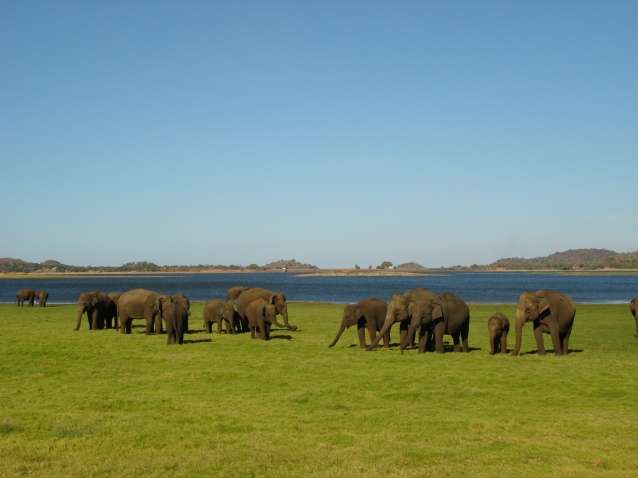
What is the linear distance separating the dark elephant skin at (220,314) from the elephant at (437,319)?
11.8m

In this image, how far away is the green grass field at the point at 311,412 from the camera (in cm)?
1220

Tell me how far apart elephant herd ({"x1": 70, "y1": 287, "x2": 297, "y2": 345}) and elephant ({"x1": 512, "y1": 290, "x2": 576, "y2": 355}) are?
1113 centimetres

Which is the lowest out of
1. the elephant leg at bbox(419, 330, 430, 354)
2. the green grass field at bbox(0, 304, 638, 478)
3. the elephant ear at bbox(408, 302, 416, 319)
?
the green grass field at bbox(0, 304, 638, 478)

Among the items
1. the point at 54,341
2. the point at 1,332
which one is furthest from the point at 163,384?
the point at 1,332

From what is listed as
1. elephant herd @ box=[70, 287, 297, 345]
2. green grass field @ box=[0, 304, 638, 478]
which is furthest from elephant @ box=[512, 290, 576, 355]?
elephant herd @ box=[70, 287, 297, 345]

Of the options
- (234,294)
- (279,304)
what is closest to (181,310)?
(279,304)

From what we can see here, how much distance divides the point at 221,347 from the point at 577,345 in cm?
1540

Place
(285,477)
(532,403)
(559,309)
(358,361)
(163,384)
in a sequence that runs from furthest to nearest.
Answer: (559,309) → (358,361) → (163,384) → (532,403) → (285,477)

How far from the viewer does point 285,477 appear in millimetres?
11445

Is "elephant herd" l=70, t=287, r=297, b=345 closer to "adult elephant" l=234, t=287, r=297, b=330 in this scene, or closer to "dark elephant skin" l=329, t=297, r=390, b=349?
"adult elephant" l=234, t=287, r=297, b=330

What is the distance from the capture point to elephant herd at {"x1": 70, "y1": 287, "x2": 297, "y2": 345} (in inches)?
1227

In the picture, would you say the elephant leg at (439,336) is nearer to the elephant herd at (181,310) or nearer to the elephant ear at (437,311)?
the elephant ear at (437,311)

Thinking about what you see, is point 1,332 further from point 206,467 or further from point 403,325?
point 206,467

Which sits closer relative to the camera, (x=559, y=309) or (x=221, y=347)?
(x=559, y=309)
